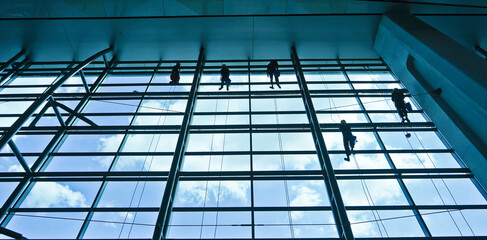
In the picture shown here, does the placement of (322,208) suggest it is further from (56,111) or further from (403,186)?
(56,111)

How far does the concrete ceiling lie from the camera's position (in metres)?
11.7

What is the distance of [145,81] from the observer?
13.7 meters

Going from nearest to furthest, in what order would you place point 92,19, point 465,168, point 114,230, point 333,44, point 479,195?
point 114,230
point 479,195
point 465,168
point 92,19
point 333,44

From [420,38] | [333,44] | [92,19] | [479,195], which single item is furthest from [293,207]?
[92,19]

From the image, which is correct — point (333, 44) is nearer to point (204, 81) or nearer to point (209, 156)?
point (204, 81)

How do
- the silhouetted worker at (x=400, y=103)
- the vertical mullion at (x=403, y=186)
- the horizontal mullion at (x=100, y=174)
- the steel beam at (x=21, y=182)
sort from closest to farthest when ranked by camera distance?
the vertical mullion at (x=403, y=186)
the steel beam at (x=21, y=182)
the horizontal mullion at (x=100, y=174)
the silhouetted worker at (x=400, y=103)

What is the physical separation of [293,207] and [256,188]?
1.29 meters

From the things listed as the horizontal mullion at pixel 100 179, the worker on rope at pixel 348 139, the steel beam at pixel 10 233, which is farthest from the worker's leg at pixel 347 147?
the steel beam at pixel 10 233

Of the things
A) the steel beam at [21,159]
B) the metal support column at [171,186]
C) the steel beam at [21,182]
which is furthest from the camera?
the steel beam at [21,159]

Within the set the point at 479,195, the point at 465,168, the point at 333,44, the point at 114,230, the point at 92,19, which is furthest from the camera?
the point at 333,44

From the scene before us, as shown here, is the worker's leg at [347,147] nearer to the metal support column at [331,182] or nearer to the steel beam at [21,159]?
the metal support column at [331,182]

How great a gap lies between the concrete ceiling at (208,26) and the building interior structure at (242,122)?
7 centimetres

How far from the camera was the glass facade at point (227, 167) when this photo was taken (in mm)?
8234

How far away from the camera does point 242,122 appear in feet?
37.1
